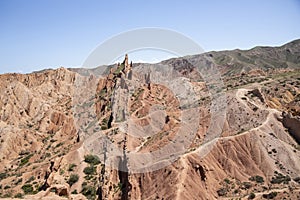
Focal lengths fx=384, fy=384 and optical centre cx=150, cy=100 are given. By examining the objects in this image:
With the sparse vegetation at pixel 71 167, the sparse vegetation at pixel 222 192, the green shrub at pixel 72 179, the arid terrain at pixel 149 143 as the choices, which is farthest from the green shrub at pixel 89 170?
the sparse vegetation at pixel 222 192

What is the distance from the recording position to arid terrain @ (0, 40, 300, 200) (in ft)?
98.8

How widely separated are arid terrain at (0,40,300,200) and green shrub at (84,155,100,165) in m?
0.14

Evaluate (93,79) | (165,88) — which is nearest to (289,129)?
(165,88)

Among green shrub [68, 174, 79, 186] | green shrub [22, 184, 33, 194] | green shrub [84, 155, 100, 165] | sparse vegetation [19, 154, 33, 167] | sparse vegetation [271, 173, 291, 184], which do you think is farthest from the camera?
sparse vegetation [19, 154, 33, 167]

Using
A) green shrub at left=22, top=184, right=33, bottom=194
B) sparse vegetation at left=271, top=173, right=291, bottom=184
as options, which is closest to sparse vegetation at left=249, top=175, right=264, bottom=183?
sparse vegetation at left=271, top=173, right=291, bottom=184

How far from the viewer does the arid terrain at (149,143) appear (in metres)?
30.1

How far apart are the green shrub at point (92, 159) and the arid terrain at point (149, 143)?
135 mm

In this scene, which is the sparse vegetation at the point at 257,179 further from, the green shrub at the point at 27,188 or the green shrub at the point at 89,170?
the green shrub at the point at 27,188

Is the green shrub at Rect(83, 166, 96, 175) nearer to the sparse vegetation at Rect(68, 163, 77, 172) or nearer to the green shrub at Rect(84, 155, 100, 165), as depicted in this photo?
the green shrub at Rect(84, 155, 100, 165)

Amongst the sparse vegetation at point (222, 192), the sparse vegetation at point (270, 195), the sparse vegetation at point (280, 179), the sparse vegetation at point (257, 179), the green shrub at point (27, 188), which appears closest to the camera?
the sparse vegetation at point (270, 195)

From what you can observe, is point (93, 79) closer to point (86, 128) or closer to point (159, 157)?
point (86, 128)

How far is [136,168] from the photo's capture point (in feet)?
105

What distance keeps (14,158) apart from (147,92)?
75.6 feet

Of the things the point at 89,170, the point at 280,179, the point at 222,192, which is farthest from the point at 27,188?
the point at 280,179
